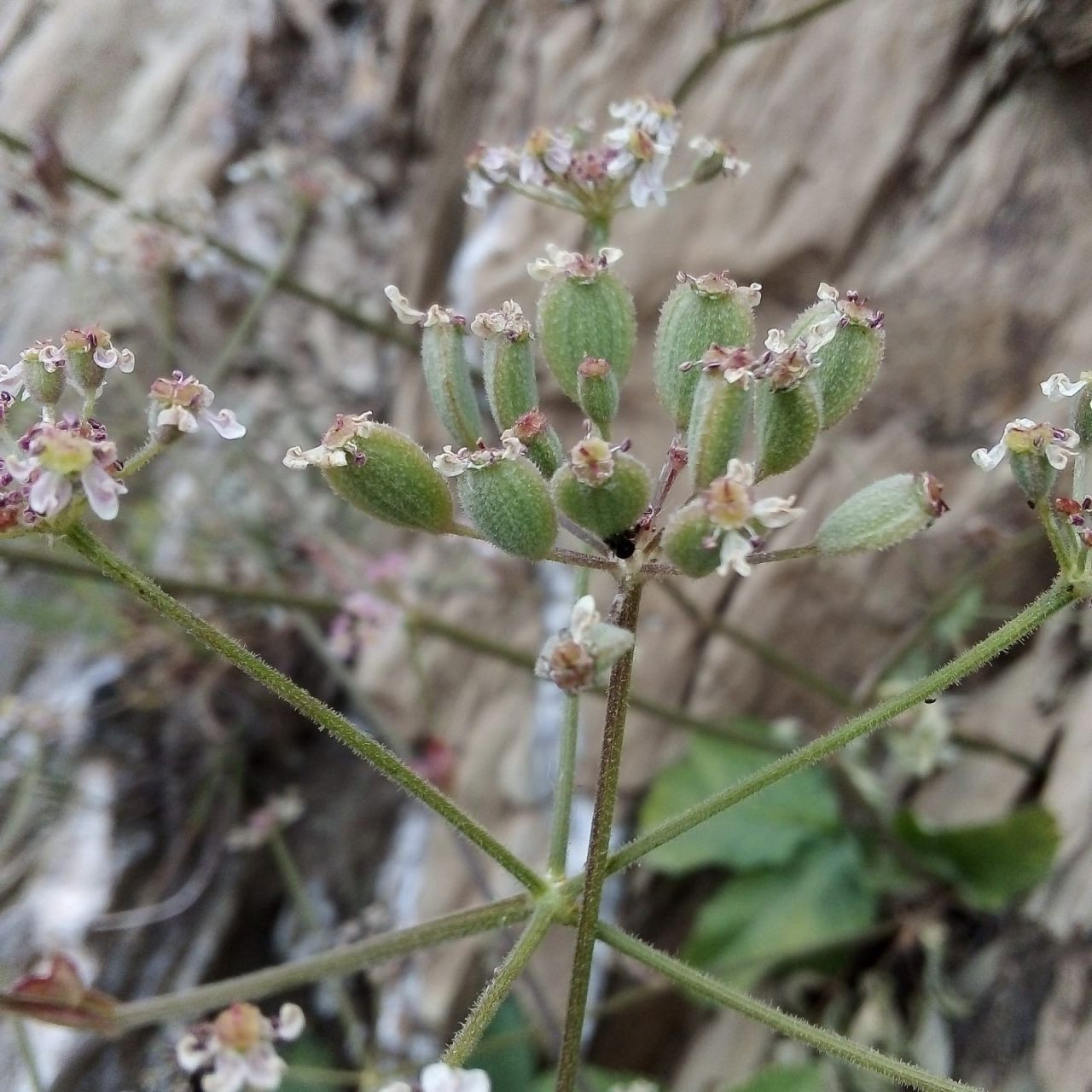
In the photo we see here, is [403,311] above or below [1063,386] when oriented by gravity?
above

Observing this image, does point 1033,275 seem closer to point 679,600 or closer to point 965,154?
point 965,154

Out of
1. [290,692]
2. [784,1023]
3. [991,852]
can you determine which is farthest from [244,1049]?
[991,852]

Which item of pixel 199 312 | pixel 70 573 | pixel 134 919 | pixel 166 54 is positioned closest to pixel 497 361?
pixel 70 573

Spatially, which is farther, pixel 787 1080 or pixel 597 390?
pixel 787 1080

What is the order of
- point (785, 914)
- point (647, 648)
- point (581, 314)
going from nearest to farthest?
point (581, 314) → point (785, 914) → point (647, 648)

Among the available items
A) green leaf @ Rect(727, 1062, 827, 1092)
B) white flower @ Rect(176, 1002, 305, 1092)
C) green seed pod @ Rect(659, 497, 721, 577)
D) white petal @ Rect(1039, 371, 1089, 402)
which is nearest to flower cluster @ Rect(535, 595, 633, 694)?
green seed pod @ Rect(659, 497, 721, 577)

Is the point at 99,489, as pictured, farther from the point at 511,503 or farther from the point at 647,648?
the point at 647,648

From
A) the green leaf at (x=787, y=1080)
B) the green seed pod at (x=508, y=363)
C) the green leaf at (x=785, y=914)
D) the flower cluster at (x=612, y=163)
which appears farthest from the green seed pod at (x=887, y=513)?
the green leaf at (x=785, y=914)
